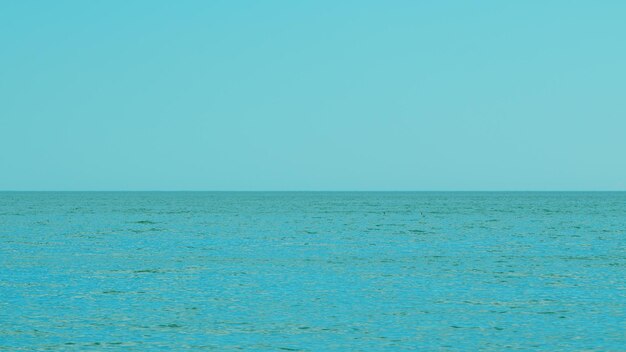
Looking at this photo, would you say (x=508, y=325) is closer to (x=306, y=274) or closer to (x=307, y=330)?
(x=307, y=330)

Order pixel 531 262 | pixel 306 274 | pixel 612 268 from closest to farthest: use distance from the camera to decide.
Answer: pixel 306 274 < pixel 612 268 < pixel 531 262

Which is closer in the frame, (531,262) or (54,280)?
(54,280)

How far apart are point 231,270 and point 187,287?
7.86m

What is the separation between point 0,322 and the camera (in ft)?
97.0

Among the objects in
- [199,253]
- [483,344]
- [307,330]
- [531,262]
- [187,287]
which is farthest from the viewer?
[199,253]

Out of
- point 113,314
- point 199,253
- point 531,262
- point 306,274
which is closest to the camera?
point 113,314

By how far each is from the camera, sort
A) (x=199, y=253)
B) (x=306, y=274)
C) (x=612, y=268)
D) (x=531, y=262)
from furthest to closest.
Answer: (x=199, y=253)
(x=531, y=262)
(x=612, y=268)
(x=306, y=274)

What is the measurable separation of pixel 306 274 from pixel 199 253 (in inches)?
640

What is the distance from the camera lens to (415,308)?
32688mm

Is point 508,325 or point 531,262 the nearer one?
point 508,325

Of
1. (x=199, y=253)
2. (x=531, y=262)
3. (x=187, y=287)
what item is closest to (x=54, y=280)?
(x=187, y=287)

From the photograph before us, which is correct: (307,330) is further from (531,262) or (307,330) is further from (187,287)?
(531,262)

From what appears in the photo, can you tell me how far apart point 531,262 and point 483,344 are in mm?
25950

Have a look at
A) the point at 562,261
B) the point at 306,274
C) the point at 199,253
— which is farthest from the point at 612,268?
the point at 199,253
